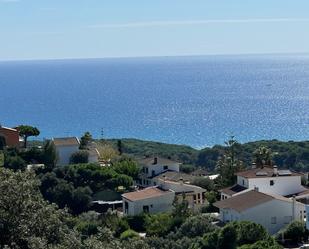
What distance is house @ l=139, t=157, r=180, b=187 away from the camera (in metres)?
47.3

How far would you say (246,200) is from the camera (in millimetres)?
35062

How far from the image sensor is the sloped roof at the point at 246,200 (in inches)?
1348

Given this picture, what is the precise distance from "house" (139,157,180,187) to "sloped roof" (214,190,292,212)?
11.0 m

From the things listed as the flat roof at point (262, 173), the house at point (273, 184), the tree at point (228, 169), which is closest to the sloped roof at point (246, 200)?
the house at point (273, 184)

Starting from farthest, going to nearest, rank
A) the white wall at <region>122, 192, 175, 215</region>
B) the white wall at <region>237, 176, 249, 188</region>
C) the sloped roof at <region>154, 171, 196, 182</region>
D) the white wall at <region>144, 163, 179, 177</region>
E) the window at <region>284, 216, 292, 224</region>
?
the white wall at <region>144, 163, 179, 177</region> < the sloped roof at <region>154, 171, 196, 182</region> < the white wall at <region>237, 176, 249, 188</region> < the white wall at <region>122, 192, 175, 215</region> < the window at <region>284, 216, 292, 224</region>

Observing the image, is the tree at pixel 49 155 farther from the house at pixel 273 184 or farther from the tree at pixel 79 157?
the house at pixel 273 184

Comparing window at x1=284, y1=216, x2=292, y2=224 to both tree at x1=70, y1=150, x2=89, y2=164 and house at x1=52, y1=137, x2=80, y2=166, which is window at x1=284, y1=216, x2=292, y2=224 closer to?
tree at x1=70, y1=150, x2=89, y2=164

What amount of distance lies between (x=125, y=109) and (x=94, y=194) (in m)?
129

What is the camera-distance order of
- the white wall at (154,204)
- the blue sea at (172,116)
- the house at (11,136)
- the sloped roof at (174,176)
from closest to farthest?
1. the white wall at (154,204)
2. the sloped roof at (174,176)
3. the house at (11,136)
4. the blue sea at (172,116)

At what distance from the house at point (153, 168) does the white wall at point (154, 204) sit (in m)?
7.03

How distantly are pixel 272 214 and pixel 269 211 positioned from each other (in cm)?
23

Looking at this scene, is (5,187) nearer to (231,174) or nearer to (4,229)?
(4,229)

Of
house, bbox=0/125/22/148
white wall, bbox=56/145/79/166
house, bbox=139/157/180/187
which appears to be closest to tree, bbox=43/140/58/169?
white wall, bbox=56/145/79/166

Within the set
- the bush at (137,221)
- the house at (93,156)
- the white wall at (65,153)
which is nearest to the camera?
the bush at (137,221)
